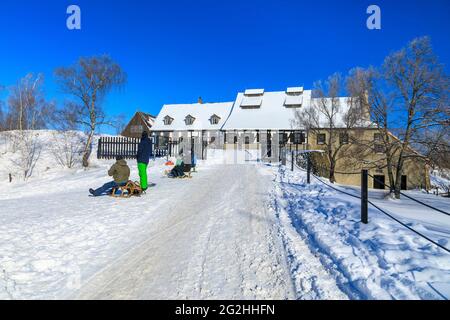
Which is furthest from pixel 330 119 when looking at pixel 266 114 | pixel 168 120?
pixel 168 120

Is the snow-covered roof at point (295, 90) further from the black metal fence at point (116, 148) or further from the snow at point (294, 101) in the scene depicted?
the black metal fence at point (116, 148)

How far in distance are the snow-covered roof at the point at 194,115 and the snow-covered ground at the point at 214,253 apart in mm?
37632

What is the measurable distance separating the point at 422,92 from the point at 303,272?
1719cm

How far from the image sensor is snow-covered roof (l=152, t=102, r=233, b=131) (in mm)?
45062

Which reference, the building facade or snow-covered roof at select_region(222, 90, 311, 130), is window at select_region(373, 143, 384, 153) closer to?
the building facade

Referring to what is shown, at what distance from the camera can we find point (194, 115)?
47156 millimetres

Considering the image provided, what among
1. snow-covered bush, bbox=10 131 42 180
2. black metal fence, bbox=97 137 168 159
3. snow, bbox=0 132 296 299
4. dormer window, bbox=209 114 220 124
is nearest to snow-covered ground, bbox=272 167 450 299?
snow, bbox=0 132 296 299

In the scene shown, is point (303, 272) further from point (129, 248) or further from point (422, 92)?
point (422, 92)

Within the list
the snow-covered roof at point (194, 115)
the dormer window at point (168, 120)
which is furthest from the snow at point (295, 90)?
the dormer window at point (168, 120)

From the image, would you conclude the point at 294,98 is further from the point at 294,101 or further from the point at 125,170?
the point at 125,170

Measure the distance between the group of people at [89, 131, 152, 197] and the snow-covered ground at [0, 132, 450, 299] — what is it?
1.24m
